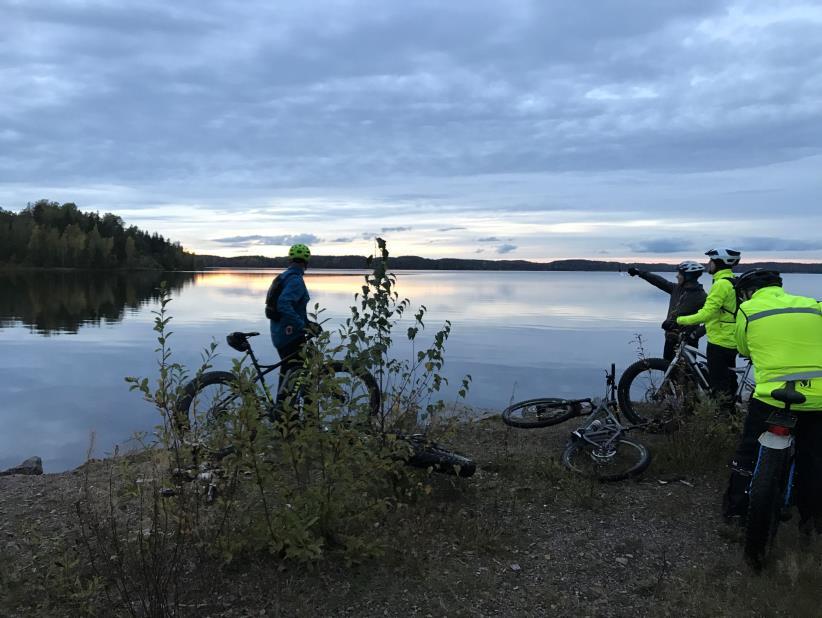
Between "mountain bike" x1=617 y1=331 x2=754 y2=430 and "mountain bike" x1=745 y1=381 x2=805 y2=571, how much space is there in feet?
8.99

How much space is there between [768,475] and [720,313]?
10.5 feet

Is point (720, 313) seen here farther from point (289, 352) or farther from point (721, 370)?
point (289, 352)

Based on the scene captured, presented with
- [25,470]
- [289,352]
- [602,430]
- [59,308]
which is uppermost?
[289,352]

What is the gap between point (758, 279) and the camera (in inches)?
185

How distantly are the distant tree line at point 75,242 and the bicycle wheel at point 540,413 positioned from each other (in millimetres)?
111048

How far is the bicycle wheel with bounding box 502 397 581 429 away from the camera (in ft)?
23.8

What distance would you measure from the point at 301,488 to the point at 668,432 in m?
4.52

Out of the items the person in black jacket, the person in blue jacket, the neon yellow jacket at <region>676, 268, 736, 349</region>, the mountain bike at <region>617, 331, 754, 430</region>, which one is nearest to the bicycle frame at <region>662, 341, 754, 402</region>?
the mountain bike at <region>617, 331, 754, 430</region>

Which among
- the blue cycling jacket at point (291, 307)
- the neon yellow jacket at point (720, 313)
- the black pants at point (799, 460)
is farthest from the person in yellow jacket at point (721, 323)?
the blue cycling jacket at point (291, 307)

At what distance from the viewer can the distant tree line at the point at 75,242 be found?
100188 millimetres

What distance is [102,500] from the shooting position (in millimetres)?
5590

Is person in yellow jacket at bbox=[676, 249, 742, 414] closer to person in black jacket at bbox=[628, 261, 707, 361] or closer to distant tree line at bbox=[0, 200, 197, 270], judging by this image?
person in black jacket at bbox=[628, 261, 707, 361]

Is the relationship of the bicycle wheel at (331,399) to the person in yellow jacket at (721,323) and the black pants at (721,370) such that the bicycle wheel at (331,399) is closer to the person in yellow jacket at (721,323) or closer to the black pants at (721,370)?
the person in yellow jacket at (721,323)

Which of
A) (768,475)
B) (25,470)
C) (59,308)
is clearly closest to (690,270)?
(768,475)
